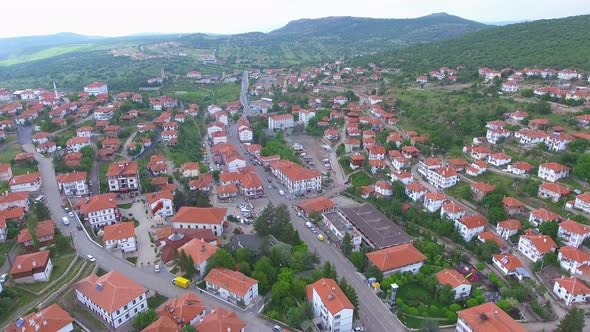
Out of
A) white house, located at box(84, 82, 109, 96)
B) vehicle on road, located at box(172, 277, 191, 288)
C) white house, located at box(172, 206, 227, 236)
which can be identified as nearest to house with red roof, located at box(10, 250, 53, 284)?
vehicle on road, located at box(172, 277, 191, 288)

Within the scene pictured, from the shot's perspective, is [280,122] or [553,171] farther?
[280,122]

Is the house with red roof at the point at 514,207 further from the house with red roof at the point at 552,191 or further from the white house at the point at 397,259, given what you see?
the white house at the point at 397,259

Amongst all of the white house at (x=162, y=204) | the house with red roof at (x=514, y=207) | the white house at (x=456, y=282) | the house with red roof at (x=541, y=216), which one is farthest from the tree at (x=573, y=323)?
the white house at (x=162, y=204)

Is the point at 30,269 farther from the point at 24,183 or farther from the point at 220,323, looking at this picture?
the point at 24,183

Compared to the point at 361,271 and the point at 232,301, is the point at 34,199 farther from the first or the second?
the point at 361,271

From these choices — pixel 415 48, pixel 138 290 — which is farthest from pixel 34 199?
pixel 415 48

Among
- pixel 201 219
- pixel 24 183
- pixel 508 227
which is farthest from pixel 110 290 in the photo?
pixel 508 227

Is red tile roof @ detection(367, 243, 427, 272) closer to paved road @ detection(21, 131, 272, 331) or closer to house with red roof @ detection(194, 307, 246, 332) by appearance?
paved road @ detection(21, 131, 272, 331)
